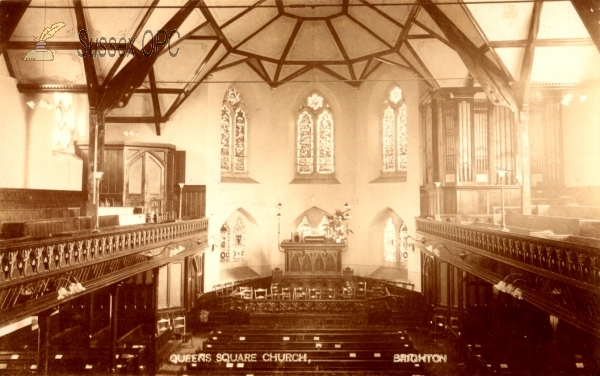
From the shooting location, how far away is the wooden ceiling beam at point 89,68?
1208 centimetres

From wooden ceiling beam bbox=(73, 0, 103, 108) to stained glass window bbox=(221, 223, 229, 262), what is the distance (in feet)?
35.2

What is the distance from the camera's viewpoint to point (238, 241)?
2373 cm

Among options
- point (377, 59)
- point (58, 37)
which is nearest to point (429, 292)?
point (377, 59)

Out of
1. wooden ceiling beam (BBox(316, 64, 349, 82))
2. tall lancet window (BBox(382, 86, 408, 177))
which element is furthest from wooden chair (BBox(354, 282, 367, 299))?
wooden ceiling beam (BBox(316, 64, 349, 82))

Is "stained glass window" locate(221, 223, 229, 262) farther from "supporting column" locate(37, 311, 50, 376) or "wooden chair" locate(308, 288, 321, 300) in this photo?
"supporting column" locate(37, 311, 50, 376)

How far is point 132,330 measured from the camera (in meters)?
15.5

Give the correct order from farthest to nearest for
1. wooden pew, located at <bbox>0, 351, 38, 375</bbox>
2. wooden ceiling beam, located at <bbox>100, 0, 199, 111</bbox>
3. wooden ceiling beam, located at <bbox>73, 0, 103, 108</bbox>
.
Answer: wooden ceiling beam, located at <bbox>100, 0, 199, 111</bbox> → wooden ceiling beam, located at <bbox>73, 0, 103, 108</bbox> → wooden pew, located at <bbox>0, 351, 38, 375</bbox>

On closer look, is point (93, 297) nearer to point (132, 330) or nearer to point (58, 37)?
point (132, 330)

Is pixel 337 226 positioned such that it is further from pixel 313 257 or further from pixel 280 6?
pixel 280 6

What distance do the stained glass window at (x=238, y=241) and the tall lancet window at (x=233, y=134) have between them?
112 inches

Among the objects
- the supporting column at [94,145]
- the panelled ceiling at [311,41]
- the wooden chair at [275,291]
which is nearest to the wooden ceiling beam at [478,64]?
the panelled ceiling at [311,41]

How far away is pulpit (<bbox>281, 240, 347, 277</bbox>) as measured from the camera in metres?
22.0

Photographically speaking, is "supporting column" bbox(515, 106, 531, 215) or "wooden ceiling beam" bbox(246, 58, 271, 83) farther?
"wooden ceiling beam" bbox(246, 58, 271, 83)

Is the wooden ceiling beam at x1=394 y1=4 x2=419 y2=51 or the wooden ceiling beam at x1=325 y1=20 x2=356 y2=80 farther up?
the wooden ceiling beam at x1=325 y1=20 x2=356 y2=80
